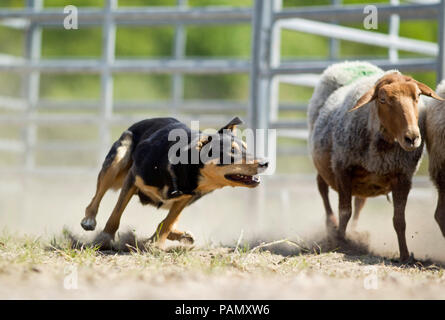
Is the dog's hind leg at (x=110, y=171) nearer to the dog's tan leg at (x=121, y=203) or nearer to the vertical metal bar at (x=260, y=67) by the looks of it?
the dog's tan leg at (x=121, y=203)

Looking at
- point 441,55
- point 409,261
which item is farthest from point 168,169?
point 441,55

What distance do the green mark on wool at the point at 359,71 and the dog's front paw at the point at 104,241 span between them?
8.17ft

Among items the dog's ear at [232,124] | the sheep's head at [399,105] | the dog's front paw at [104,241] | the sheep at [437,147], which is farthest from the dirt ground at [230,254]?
the sheep's head at [399,105]

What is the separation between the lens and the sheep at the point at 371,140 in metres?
4.98

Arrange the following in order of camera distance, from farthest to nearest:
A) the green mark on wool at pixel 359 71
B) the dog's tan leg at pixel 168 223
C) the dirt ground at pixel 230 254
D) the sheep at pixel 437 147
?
the green mark on wool at pixel 359 71, the sheep at pixel 437 147, the dog's tan leg at pixel 168 223, the dirt ground at pixel 230 254

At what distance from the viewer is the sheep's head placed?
4.82 meters

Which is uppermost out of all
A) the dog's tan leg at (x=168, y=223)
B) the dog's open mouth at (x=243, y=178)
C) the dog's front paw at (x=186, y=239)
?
the dog's open mouth at (x=243, y=178)

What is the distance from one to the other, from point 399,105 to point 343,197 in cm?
92

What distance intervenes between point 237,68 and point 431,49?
10.0 ft

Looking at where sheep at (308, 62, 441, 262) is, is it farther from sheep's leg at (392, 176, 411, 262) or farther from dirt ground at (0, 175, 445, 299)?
dirt ground at (0, 175, 445, 299)

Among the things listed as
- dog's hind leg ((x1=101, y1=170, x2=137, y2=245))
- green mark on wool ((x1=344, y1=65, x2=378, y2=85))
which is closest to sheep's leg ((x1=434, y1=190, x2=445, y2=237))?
green mark on wool ((x1=344, y1=65, x2=378, y2=85))

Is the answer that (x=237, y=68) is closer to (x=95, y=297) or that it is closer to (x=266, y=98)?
(x=266, y=98)

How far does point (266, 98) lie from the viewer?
739 centimetres

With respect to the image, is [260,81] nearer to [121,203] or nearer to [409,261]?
[121,203]
